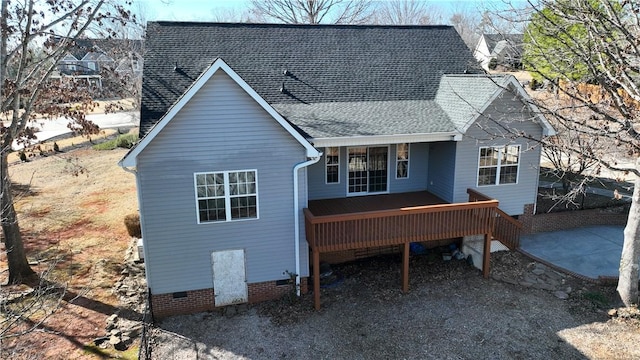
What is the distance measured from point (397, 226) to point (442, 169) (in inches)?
141

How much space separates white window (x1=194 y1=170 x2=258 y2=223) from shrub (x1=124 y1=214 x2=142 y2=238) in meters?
6.56

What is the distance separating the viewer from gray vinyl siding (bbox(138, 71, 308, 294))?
11195 mm

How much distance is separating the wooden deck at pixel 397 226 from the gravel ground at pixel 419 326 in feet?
2.55

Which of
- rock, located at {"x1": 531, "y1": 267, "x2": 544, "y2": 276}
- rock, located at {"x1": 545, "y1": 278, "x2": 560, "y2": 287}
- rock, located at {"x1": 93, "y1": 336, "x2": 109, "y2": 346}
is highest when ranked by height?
rock, located at {"x1": 531, "y1": 267, "x2": 544, "y2": 276}

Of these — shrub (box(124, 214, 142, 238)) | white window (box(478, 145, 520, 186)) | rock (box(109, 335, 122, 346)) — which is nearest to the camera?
rock (box(109, 335, 122, 346))

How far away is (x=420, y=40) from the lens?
59.8 ft

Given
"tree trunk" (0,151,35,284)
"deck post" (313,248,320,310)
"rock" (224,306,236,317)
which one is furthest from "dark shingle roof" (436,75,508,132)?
"tree trunk" (0,151,35,284)

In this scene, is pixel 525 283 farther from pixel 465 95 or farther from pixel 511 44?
pixel 511 44

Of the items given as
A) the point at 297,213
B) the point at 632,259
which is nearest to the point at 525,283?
the point at 632,259

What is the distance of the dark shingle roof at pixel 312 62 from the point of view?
1453cm

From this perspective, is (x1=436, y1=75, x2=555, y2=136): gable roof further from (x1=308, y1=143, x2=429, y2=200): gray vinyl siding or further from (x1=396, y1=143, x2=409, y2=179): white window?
(x1=396, y1=143, x2=409, y2=179): white window

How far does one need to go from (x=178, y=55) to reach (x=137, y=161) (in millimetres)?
5755

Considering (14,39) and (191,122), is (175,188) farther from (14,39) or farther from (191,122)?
(14,39)

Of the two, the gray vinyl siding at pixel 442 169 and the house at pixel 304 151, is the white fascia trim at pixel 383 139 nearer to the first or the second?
the house at pixel 304 151
